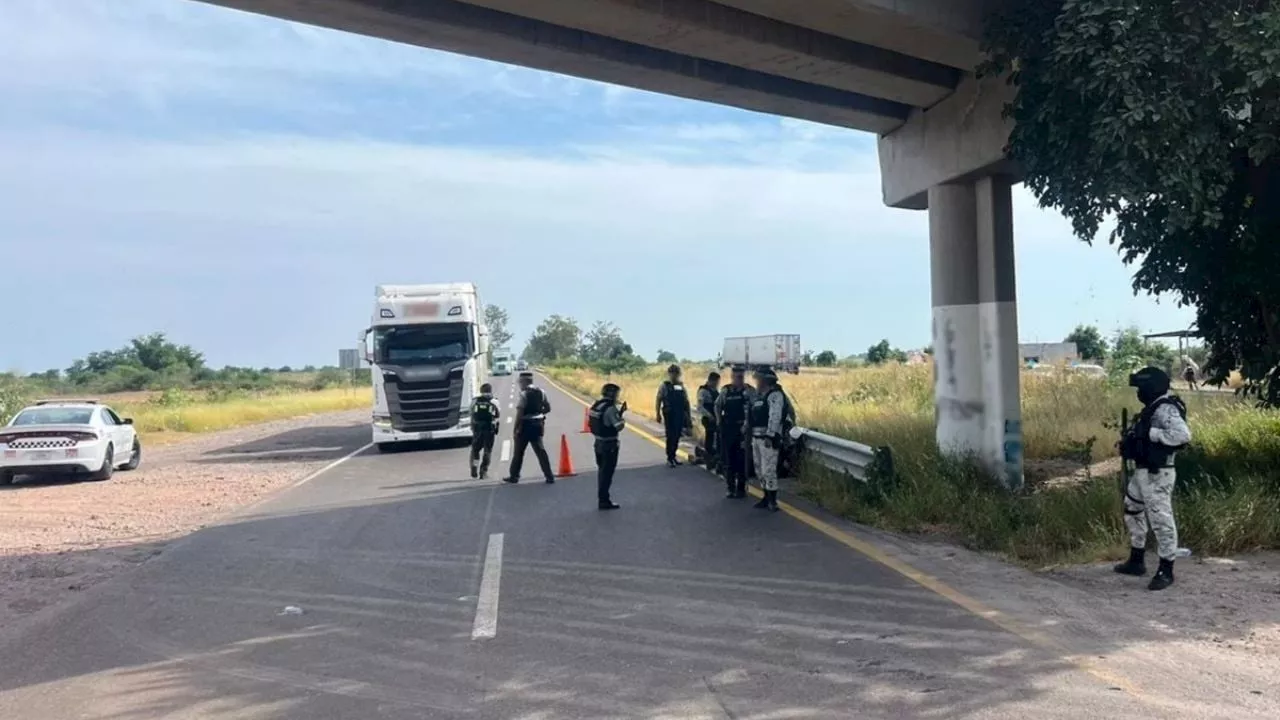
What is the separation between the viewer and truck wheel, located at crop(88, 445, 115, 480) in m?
18.4

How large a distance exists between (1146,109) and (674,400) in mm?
9912

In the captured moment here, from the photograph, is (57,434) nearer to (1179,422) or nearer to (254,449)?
(254,449)

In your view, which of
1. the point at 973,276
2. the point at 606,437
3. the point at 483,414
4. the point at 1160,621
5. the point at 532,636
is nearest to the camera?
the point at 1160,621

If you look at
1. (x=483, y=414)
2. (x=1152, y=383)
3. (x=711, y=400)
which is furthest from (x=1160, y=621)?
(x=483, y=414)

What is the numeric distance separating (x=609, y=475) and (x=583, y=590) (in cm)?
445

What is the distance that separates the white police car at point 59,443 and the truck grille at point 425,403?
17.7 ft

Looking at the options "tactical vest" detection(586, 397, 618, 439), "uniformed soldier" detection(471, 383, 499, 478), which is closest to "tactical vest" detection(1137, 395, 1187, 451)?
"tactical vest" detection(586, 397, 618, 439)

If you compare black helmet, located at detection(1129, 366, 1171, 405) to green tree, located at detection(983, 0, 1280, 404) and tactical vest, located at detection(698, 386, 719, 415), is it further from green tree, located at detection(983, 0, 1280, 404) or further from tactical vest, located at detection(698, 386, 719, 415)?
tactical vest, located at detection(698, 386, 719, 415)

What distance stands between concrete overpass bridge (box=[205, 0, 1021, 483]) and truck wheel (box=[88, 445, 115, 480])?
1197 centimetres

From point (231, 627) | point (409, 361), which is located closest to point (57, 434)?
point (409, 361)

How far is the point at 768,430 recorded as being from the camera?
11.5 metres

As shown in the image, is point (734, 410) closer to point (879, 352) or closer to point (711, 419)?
point (711, 419)

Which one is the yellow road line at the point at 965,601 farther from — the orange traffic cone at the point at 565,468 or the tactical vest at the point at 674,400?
the orange traffic cone at the point at 565,468

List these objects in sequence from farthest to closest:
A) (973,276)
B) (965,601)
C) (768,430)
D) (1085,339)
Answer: (1085,339) < (973,276) < (768,430) < (965,601)
